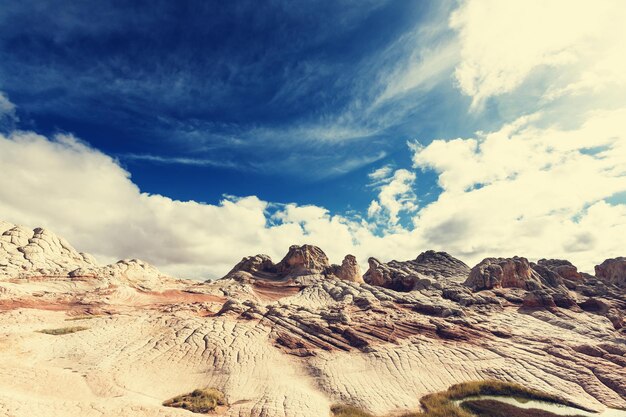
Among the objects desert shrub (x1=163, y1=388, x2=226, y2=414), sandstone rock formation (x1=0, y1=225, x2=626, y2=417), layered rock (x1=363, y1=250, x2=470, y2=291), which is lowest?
desert shrub (x1=163, y1=388, x2=226, y2=414)

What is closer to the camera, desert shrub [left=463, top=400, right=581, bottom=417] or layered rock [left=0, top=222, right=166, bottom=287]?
desert shrub [left=463, top=400, right=581, bottom=417]

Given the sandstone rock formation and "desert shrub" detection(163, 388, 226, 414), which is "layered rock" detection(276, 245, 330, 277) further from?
"desert shrub" detection(163, 388, 226, 414)

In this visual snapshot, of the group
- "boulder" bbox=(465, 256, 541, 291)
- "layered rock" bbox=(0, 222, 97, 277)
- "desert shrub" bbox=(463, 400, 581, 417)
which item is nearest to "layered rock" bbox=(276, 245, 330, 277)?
"boulder" bbox=(465, 256, 541, 291)

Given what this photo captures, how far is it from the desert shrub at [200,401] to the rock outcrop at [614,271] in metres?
113

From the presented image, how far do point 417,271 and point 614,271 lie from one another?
2222 inches

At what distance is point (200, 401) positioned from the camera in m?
27.8

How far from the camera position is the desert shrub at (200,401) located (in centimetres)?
2680


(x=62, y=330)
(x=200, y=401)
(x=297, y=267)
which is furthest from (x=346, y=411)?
(x=297, y=267)

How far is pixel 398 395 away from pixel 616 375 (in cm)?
2245

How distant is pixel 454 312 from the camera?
5209cm

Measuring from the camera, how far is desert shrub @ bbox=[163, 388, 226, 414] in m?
26.8

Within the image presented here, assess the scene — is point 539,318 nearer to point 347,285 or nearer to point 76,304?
point 347,285

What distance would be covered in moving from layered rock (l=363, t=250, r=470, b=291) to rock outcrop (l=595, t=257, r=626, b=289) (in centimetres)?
3904

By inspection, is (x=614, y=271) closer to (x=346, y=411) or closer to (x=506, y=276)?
(x=506, y=276)
